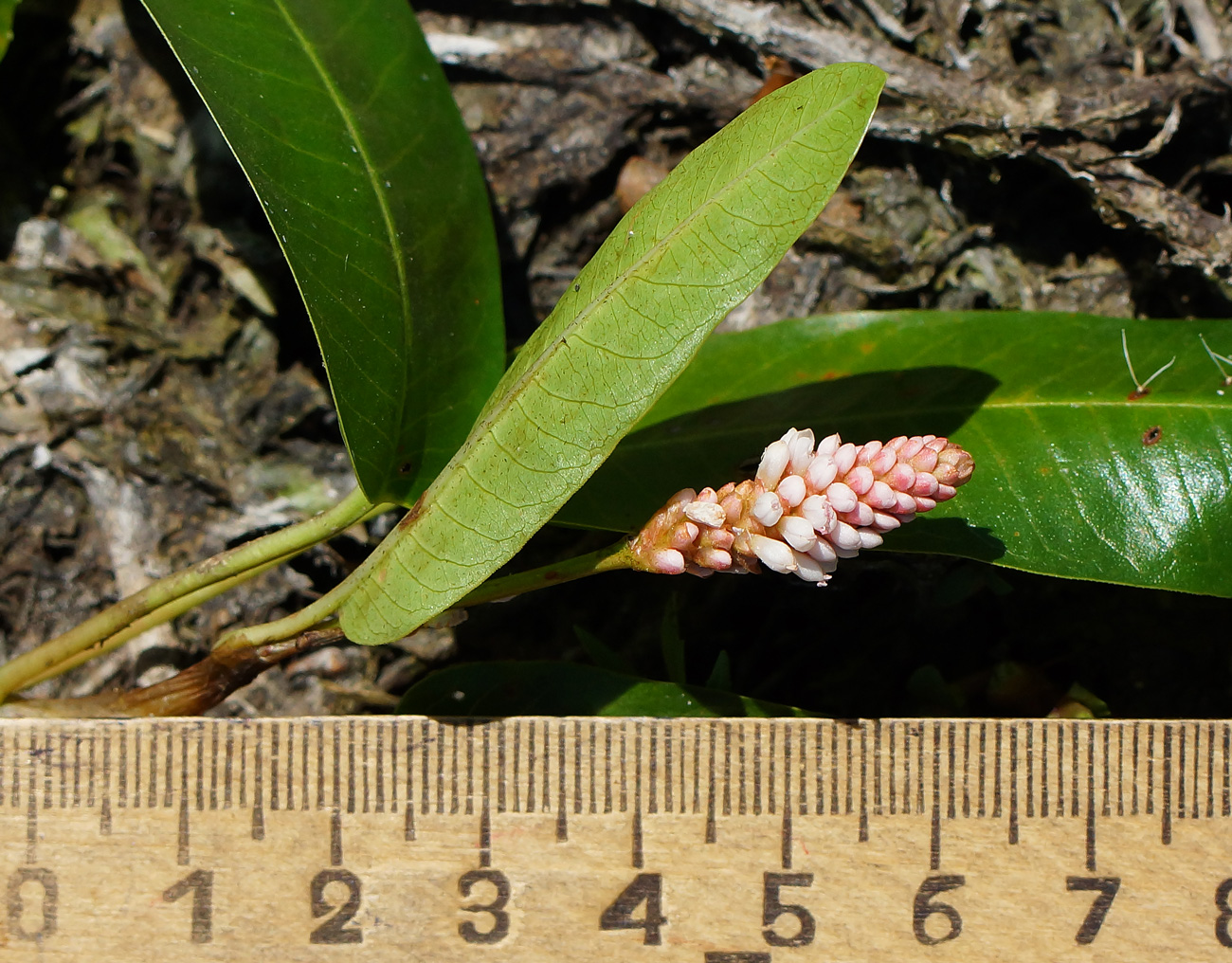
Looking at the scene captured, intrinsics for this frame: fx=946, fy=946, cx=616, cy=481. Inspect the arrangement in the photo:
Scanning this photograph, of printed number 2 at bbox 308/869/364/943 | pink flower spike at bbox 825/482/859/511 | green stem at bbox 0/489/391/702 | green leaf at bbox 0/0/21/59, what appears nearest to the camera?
pink flower spike at bbox 825/482/859/511

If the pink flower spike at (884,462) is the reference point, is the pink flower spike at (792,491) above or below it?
below

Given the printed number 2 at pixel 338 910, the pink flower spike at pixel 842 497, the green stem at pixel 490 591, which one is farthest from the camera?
the printed number 2 at pixel 338 910

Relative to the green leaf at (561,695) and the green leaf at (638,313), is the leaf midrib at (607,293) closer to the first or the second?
the green leaf at (638,313)

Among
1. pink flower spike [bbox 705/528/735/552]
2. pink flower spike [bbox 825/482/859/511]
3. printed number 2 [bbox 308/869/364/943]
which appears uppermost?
pink flower spike [bbox 825/482/859/511]

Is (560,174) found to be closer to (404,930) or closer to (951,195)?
(951,195)

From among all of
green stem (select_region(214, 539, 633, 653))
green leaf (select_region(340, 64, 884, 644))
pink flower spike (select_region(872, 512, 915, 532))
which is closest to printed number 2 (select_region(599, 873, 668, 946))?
green stem (select_region(214, 539, 633, 653))

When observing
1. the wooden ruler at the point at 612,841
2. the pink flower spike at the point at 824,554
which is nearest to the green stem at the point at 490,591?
the wooden ruler at the point at 612,841

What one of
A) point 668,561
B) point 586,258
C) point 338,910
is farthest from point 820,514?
point 586,258

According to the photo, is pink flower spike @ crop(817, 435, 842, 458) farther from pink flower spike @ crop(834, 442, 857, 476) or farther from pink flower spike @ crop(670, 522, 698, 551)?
pink flower spike @ crop(670, 522, 698, 551)

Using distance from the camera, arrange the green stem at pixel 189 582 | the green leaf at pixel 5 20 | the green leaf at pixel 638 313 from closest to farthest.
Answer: the green leaf at pixel 638 313
the green stem at pixel 189 582
the green leaf at pixel 5 20
